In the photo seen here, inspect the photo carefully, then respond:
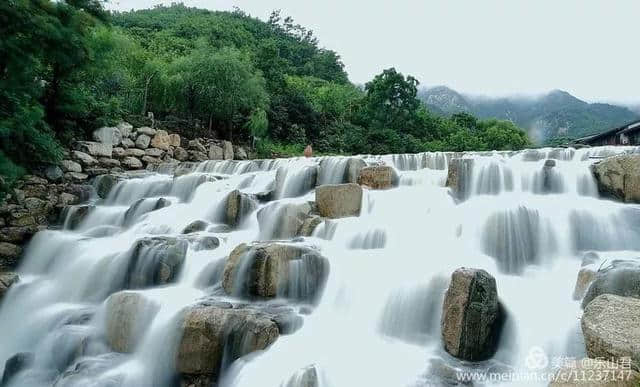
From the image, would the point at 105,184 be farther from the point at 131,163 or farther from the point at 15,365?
the point at 15,365

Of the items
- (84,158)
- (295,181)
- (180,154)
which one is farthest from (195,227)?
(180,154)

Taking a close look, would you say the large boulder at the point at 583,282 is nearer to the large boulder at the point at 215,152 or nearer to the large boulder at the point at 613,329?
the large boulder at the point at 613,329

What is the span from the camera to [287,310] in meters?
6.18

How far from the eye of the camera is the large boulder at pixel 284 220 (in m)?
8.60

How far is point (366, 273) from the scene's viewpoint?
22.5 feet

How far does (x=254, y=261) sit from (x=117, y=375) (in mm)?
2310

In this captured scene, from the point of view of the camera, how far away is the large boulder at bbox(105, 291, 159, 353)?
621 cm

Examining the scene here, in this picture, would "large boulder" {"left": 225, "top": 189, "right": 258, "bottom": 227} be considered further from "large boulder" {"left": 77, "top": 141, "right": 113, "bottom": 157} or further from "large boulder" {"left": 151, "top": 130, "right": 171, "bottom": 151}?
"large boulder" {"left": 151, "top": 130, "right": 171, "bottom": 151}

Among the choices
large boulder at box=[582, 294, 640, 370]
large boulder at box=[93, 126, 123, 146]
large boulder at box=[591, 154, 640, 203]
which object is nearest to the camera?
large boulder at box=[582, 294, 640, 370]

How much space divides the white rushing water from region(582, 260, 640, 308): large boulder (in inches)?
16.3

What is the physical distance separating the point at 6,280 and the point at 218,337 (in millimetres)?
5912

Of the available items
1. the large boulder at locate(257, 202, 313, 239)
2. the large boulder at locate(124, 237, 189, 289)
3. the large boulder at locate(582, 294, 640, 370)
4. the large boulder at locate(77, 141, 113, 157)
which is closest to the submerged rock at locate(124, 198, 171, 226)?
the large boulder at locate(124, 237, 189, 289)

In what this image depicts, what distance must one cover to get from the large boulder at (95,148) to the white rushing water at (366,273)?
11.3 feet

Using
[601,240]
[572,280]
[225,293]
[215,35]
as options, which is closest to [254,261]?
[225,293]
